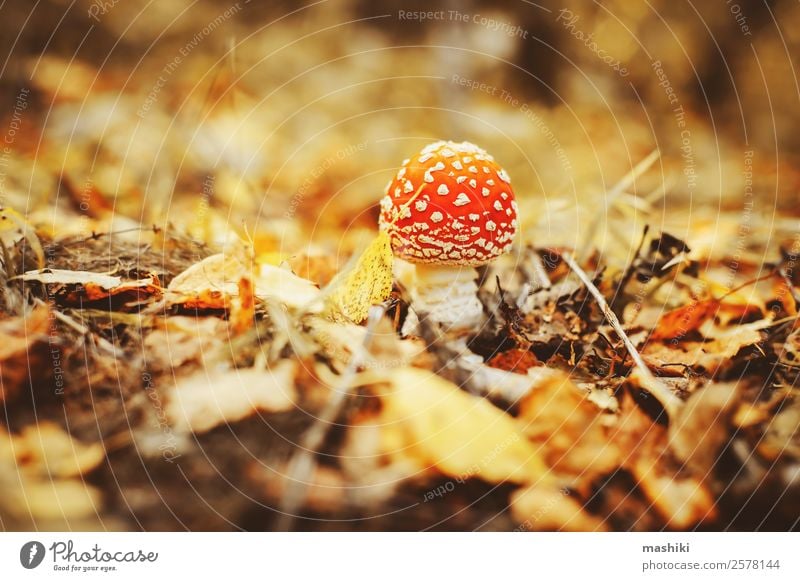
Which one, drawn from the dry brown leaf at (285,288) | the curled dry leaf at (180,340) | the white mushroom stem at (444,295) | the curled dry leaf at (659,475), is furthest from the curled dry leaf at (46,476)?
the curled dry leaf at (659,475)

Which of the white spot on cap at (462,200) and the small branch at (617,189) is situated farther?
the small branch at (617,189)

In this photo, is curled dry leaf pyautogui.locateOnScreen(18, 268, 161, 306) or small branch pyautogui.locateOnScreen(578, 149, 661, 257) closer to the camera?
curled dry leaf pyautogui.locateOnScreen(18, 268, 161, 306)

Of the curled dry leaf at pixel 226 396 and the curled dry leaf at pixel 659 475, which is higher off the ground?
the curled dry leaf at pixel 226 396

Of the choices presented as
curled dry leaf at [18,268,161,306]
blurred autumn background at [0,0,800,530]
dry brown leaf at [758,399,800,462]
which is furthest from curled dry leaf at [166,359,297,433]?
dry brown leaf at [758,399,800,462]

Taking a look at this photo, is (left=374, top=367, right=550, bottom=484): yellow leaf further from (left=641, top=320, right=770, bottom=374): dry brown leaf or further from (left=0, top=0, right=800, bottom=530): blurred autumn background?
(left=641, top=320, right=770, bottom=374): dry brown leaf

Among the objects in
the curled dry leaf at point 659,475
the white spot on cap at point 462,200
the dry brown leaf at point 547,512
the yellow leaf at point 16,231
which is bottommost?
the dry brown leaf at point 547,512

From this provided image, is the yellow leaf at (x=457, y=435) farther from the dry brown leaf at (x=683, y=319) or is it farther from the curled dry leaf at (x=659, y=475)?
the dry brown leaf at (x=683, y=319)
